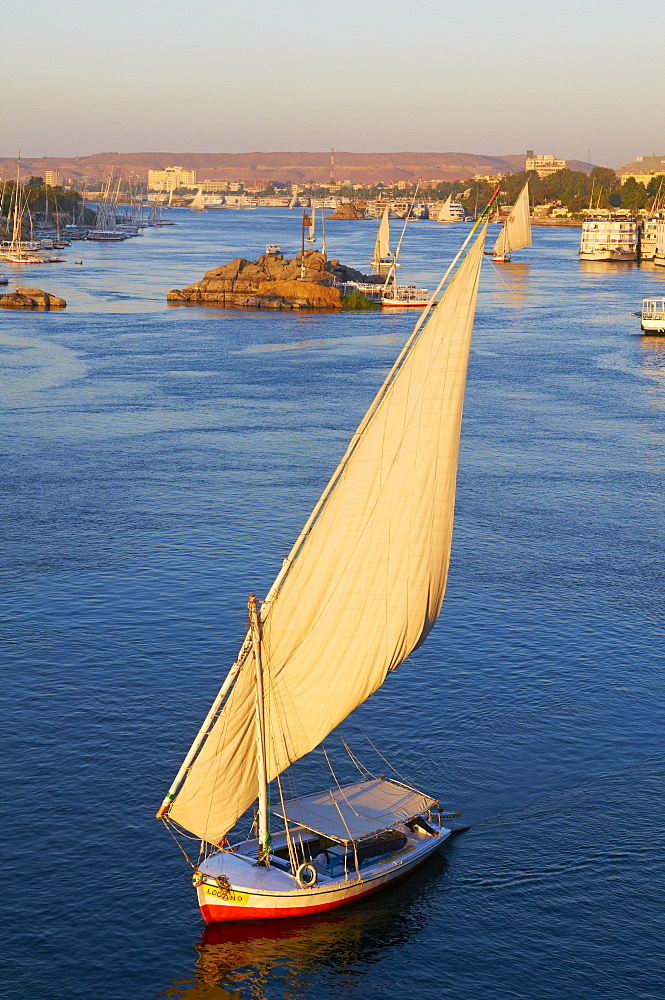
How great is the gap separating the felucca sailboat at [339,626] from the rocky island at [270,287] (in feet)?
Answer: 342

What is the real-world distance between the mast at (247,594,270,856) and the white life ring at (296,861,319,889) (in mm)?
821

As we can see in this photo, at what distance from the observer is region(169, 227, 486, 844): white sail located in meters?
24.2

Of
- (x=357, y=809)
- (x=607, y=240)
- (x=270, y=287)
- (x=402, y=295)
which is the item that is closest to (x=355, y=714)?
(x=357, y=809)

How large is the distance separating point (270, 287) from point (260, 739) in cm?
11041

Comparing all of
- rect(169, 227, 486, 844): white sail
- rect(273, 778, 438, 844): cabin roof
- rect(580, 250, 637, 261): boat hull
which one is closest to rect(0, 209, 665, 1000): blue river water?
rect(273, 778, 438, 844): cabin roof

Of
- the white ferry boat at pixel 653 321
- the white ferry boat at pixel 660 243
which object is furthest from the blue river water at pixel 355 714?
the white ferry boat at pixel 660 243

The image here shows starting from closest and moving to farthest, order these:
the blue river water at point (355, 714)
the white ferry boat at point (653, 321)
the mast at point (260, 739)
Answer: the mast at point (260, 739) < the blue river water at point (355, 714) < the white ferry boat at point (653, 321)

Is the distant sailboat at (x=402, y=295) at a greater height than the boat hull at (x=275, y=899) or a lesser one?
greater

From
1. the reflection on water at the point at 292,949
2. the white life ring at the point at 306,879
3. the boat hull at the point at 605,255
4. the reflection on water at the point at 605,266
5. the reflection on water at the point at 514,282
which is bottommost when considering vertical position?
A: the reflection on water at the point at 292,949

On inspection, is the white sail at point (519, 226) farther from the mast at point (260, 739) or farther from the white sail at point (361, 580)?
the mast at point (260, 739)

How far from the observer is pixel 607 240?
184750mm

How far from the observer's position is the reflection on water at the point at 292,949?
77.3 feet

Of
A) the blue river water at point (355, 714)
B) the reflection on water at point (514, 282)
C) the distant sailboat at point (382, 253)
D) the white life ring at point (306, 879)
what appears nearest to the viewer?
the white life ring at point (306, 879)

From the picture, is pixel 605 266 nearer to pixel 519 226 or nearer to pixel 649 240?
pixel 649 240
